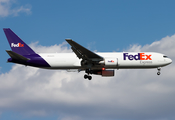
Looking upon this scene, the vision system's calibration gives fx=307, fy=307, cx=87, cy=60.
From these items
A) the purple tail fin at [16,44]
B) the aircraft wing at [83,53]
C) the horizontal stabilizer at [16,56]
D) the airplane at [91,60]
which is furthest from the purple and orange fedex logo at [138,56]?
the horizontal stabilizer at [16,56]

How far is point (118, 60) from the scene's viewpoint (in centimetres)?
4897

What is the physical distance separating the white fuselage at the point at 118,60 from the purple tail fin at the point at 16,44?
11.0ft

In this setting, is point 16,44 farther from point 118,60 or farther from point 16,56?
point 118,60

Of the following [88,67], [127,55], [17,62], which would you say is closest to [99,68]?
[88,67]

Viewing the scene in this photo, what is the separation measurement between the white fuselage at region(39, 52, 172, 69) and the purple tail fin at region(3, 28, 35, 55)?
335 centimetres

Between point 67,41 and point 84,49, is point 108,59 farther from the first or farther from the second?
point 67,41

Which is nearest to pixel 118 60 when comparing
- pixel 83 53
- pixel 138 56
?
pixel 138 56

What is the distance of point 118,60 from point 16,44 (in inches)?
695

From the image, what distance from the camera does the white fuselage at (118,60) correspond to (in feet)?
161

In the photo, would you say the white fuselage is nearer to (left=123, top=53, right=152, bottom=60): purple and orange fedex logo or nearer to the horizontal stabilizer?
(left=123, top=53, right=152, bottom=60): purple and orange fedex logo

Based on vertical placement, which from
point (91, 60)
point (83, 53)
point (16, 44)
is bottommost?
point (91, 60)

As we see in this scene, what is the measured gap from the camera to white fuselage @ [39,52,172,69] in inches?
1932

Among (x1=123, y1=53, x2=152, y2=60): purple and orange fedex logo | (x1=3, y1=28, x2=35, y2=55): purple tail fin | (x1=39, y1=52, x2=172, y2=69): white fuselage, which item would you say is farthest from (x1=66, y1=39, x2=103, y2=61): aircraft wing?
(x1=3, y1=28, x2=35, y2=55): purple tail fin

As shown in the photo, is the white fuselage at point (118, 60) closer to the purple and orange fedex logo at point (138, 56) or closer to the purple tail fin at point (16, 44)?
the purple and orange fedex logo at point (138, 56)
